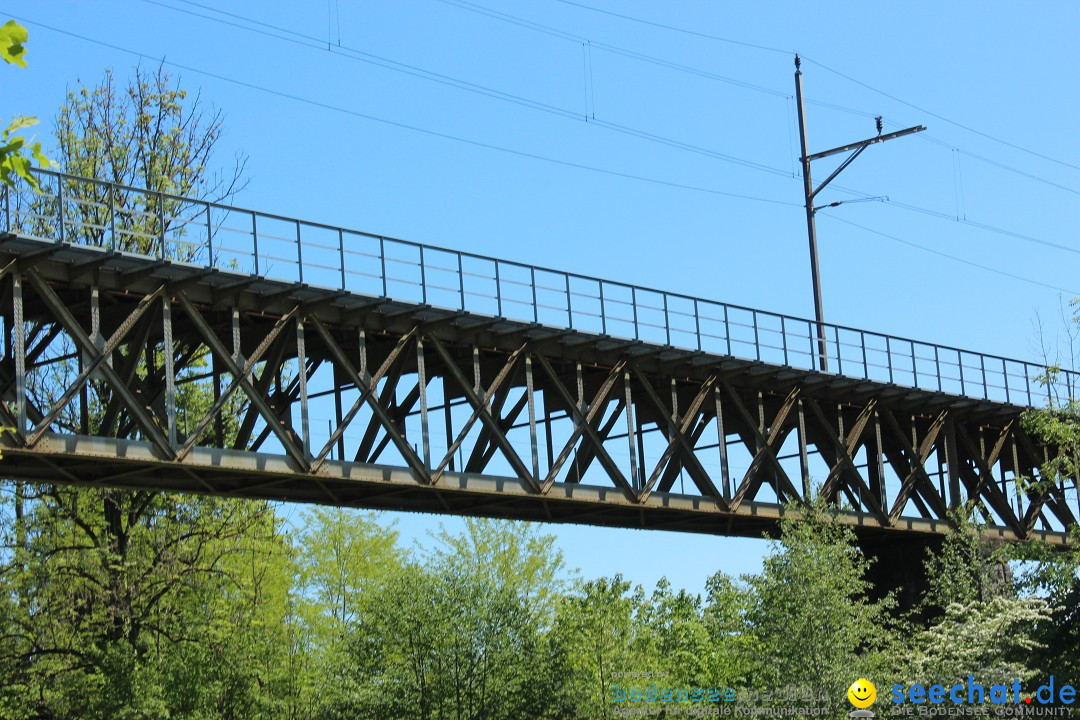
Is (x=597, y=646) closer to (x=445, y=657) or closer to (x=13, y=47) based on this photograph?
(x=445, y=657)

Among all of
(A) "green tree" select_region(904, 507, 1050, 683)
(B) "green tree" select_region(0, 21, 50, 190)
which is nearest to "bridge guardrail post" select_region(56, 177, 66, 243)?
(B) "green tree" select_region(0, 21, 50, 190)

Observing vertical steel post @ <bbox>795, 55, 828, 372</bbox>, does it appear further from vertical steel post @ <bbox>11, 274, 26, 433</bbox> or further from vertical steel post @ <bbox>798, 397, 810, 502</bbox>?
vertical steel post @ <bbox>11, 274, 26, 433</bbox>

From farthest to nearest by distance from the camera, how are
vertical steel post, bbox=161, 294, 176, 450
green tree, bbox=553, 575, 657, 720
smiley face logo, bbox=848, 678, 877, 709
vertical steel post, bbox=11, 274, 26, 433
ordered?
green tree, bbox=553, 575, 657, 720
smiley face logo, bbox=848, 678, 877, 709
vertical steel post, bbox=161, 294, 176, 450
vertical steel post, bbox=11, 274, 26, 433

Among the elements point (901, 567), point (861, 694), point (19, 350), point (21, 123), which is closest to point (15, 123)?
point (21, 123)

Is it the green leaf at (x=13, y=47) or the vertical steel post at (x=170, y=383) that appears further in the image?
the vertical steel post at (x=170, y=383)

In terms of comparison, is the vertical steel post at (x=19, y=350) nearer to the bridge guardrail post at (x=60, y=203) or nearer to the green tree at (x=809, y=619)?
the bridge guardrail post at (x=60, y=203)

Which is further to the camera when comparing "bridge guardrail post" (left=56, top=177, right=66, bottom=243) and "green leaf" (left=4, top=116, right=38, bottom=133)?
"bridge guardrail post" (left=56, top=177, right=66, bottom=243)

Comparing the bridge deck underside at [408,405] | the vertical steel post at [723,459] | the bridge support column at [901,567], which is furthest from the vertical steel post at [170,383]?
the bridge support column at [901,567]

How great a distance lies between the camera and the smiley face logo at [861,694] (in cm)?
3569

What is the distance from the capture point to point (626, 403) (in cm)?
3703

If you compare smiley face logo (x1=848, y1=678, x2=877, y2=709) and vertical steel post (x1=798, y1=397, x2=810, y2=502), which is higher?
vertical steel post (x1=798, y1=397, x2=810, y2=502)

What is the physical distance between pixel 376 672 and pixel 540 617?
5639mm

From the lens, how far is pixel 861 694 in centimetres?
3584

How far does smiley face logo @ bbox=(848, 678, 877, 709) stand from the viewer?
35.7 meters
